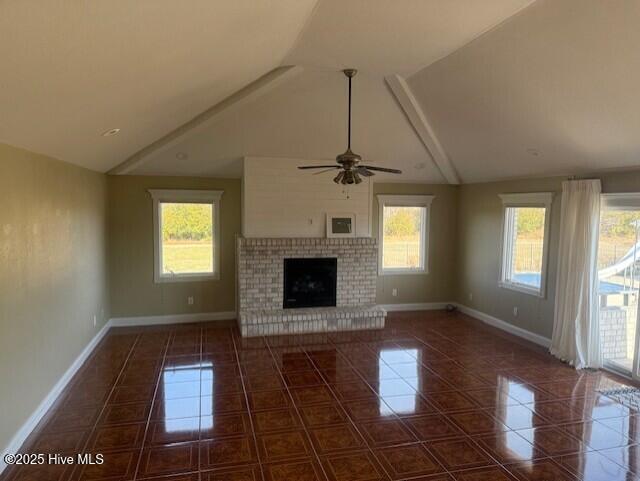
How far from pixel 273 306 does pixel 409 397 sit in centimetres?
294

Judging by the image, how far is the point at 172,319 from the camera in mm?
7117

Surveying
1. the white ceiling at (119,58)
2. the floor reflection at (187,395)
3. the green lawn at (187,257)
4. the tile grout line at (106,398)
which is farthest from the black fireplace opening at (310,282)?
the white ceiling at (119,58)

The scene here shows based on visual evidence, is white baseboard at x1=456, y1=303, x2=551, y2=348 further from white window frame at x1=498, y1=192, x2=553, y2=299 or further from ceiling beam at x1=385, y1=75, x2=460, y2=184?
ceiling beam at x1=385, y1=75, x2=460, y2=184

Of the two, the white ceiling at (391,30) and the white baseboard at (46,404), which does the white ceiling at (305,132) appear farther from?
the white baseboard at (46,404)

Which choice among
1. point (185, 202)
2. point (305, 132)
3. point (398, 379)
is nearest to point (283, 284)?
point (185, 202)

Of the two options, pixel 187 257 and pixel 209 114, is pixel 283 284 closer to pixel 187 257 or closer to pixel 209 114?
pixel 187 257

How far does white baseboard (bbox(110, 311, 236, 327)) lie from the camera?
6.89 m

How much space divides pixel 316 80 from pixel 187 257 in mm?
3709

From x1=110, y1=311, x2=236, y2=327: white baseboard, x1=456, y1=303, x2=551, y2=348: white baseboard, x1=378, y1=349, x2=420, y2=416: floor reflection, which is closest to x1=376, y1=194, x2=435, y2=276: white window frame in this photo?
x1=456, y1=303, x2=551, y2=348: white baseboard

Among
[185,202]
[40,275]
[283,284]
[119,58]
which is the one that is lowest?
[283,284]

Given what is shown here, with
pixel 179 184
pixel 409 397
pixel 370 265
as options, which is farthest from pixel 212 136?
pixel 409 397

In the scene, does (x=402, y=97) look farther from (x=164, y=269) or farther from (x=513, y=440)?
(x=164, y=269)

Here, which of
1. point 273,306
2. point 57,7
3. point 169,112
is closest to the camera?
point 57,7

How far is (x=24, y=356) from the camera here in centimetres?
353
